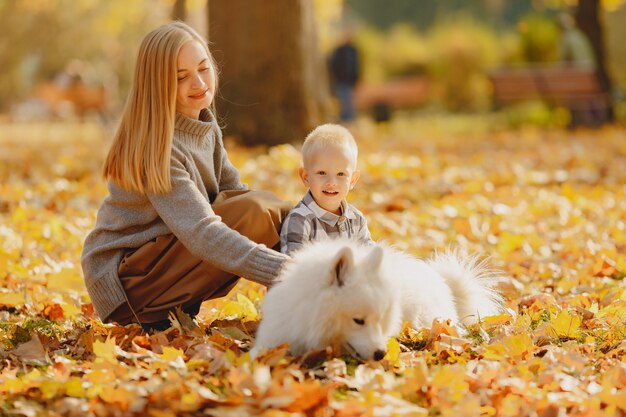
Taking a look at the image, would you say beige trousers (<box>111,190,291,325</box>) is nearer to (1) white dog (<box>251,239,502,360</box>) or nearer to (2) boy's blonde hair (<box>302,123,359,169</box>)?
(2) boy's blonde hair (<box>302,123,359,169</box>)

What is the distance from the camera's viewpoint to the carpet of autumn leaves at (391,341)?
2.64 meters

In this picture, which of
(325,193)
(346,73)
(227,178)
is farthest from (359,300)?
(346,73)

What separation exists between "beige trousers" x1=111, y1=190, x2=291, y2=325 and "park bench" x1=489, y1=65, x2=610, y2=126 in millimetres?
11878

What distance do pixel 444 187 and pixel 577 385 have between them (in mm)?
5220

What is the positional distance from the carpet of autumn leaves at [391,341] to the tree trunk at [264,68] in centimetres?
190

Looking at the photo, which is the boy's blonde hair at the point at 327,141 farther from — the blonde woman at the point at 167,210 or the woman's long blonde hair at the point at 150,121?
the woman's long blonde hair at the point at 150,121

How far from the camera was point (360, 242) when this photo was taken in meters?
3.71

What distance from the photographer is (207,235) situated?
3.48 meters

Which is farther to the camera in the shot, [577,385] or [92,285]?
[92,285]

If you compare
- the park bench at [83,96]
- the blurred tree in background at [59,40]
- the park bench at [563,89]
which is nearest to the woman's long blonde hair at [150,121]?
the park bench at [563,89]

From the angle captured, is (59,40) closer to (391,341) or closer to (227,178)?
(227,178)

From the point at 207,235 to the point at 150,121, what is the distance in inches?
22.5

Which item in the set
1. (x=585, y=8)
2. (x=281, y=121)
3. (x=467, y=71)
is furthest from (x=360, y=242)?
(x=467, y=71)

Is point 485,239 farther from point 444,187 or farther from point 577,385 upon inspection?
point 577,385
